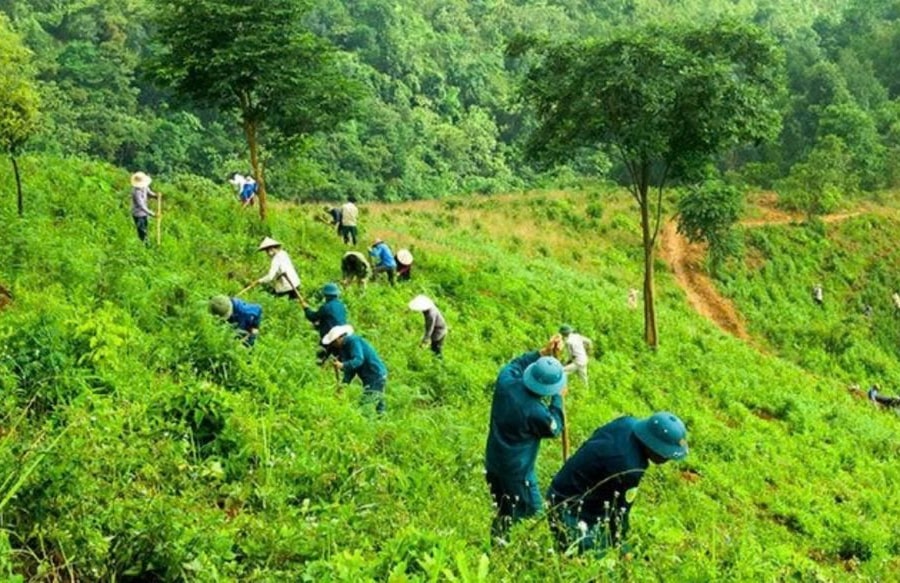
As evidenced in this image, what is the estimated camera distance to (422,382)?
1177 centimetres

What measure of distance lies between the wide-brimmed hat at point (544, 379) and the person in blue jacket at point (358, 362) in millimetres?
3201

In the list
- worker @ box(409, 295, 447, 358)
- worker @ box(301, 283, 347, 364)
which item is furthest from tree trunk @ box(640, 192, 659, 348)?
worker @ box(301, 283, 347, 364)

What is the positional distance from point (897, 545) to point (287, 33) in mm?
13002

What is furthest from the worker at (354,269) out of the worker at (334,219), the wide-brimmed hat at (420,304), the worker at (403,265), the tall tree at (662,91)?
the tall tree at (662,91)

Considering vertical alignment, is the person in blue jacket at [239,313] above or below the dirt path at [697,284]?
above

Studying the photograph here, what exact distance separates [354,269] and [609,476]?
11.2 m

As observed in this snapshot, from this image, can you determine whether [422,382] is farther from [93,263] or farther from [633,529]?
[633,529]

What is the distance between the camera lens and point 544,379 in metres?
5.59

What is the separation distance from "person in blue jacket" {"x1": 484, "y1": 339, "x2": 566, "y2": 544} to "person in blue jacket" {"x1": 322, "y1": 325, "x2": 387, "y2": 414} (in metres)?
2.86

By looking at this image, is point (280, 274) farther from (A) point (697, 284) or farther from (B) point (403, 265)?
(A) point (697, 284)

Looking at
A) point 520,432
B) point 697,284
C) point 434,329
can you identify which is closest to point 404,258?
point 434,329

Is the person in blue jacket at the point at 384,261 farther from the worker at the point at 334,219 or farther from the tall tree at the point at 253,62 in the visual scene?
the worker at the point at 334,219

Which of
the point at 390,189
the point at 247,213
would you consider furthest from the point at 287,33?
the point at 390,189

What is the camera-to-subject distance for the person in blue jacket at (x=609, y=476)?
5.15 m
